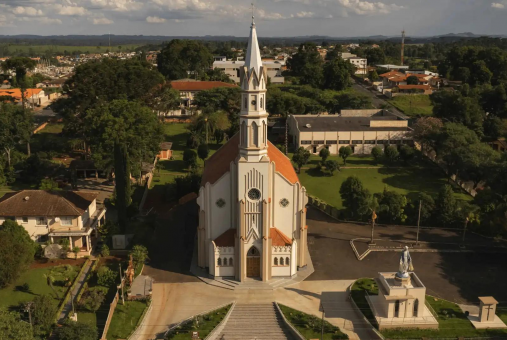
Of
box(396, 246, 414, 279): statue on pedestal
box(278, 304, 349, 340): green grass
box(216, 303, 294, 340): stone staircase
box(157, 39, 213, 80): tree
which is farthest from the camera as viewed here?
box(157, 39, 213, 80): tree

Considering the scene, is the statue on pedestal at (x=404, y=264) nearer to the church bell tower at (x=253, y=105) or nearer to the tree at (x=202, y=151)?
the church bell tower at (x=253, y=105)

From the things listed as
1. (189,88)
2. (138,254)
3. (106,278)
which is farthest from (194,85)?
(106,278)

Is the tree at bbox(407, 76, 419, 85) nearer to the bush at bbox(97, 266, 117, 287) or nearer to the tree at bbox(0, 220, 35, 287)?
the bush at bbox(97, 266, 117, 287)

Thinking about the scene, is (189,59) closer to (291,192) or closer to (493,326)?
(291,192)

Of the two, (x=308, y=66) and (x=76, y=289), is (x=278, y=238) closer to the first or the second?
(x=76, y=289)

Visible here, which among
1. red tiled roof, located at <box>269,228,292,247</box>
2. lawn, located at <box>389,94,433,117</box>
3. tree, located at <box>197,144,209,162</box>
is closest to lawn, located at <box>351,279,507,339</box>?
red tiled roof, located at <box>269,228,292,247</box>

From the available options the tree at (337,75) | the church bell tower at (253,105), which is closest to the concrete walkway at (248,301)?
the church bell tower at (253,105)

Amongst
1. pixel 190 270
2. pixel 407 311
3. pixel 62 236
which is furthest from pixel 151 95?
pixel 407 311
